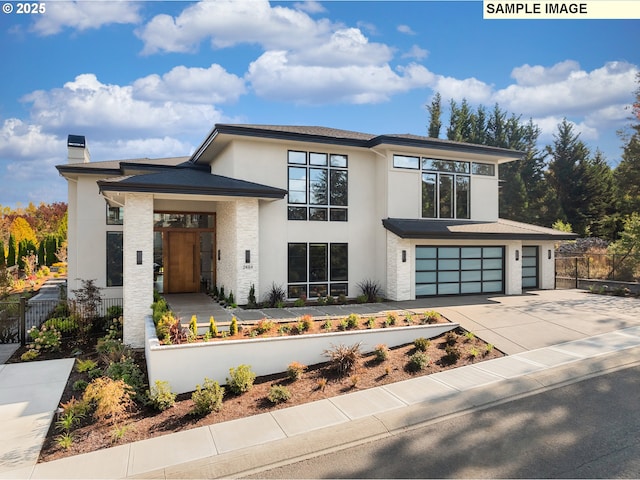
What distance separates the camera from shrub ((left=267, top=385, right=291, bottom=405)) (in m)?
7.50

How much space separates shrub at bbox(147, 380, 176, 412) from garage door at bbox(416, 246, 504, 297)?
1046cm

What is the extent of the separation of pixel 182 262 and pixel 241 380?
32.6ft

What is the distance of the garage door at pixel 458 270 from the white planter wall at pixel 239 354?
19.9 feet

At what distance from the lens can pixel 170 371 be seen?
8.35 metres

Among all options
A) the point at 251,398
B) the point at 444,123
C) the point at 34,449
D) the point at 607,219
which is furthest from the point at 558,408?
the point at 444,123

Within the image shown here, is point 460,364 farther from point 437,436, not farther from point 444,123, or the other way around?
point 444,123

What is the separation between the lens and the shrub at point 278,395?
7.50m

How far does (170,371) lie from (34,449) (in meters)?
2.54

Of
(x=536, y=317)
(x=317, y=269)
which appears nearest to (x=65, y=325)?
(x=317, y=269)

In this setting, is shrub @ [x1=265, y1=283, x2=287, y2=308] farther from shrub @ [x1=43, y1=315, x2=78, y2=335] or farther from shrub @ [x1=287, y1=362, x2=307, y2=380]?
shrub @ [x1=43, y1=315, x2=78, y2=335]

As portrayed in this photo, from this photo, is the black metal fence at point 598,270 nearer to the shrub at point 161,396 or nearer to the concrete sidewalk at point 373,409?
the concrete sidewalk at point 373,409

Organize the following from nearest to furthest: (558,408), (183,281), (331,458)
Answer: (331,458), (558,408), (183,281)

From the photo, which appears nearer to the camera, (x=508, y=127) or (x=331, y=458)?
(x=331, y=458)

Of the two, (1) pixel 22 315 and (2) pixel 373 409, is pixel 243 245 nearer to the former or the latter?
(1) pixel 22 315
